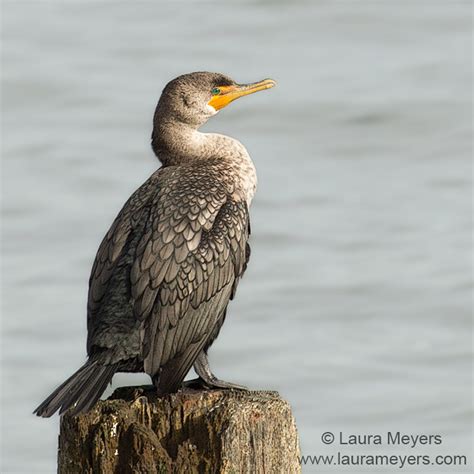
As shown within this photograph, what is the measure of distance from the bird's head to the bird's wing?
472 millimetres

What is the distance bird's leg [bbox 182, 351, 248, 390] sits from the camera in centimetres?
659

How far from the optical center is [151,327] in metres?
6.52

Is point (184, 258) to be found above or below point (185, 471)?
above

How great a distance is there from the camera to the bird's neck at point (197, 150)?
24.0 ft

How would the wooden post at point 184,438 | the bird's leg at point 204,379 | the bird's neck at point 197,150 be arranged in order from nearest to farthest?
the wooden post at point 184,438 < the bird's leg at point 204,379 < the bird's neck at point 197,150

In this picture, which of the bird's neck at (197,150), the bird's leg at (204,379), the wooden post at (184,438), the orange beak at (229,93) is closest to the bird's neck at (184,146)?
the bird's neck at (197,150)

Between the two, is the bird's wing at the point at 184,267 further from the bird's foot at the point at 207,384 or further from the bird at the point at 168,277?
the bird's foot at the point at 207,384

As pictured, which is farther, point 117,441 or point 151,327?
point 151,327

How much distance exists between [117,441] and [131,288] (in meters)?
0.98

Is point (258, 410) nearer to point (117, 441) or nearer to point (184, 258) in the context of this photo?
point (117, 441)

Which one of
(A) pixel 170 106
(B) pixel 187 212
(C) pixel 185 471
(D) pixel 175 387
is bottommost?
(C) pixel 185 471

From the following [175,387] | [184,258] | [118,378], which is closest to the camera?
[175,387]

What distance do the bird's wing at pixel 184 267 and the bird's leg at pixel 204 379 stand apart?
126 mm

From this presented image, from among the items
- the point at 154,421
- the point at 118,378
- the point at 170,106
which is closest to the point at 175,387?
the point at 154,421
